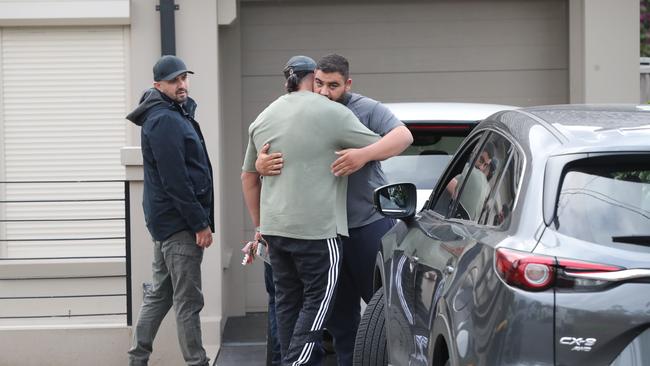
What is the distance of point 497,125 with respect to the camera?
4.66m

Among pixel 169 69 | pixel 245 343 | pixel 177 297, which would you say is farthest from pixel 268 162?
pixel 245 343

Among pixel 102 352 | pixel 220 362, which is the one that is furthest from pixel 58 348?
pixel 220 362

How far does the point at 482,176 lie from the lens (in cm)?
468

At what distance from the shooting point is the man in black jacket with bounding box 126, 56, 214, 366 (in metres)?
6.87

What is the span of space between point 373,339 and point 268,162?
1.09m

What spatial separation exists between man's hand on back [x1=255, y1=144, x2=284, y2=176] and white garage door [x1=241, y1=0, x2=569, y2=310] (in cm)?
414

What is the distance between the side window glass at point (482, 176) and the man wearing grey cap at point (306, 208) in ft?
3.54

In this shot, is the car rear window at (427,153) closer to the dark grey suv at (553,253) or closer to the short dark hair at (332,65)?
the short dark hair at (332,65)

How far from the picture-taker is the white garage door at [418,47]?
1014cm

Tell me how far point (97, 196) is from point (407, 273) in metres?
5.01

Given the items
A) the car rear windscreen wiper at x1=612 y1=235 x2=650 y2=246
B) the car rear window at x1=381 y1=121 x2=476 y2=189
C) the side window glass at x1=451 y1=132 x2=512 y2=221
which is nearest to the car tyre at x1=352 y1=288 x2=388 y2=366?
the side window glass at x1=451 y1=132 x2=512 y2=221

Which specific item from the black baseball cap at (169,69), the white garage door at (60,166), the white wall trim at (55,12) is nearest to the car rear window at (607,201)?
the black baseball cap at (169,69)

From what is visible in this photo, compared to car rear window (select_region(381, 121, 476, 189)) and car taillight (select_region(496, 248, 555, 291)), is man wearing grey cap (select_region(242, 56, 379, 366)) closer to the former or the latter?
car rear window (select_region(381, 121, 476, 189))

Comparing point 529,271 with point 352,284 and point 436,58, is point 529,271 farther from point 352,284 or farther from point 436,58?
point 436,58
